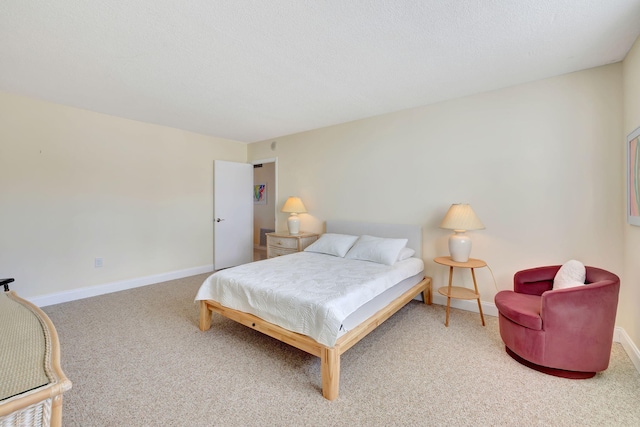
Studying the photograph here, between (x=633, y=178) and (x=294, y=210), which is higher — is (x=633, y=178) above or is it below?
above

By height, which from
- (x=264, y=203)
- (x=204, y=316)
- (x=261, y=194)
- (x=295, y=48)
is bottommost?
(x=204, y=316)

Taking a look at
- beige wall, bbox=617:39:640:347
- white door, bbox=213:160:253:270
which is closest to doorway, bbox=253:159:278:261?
white door, bbox=213:160:253:270

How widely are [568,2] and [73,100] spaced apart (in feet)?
15.0

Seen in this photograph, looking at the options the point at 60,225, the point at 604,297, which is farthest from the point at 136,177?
the point at 604,297

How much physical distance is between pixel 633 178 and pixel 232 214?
16.6ft

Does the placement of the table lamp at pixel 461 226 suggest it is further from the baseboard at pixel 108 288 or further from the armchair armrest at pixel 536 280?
the baseboard at pixel 108 288

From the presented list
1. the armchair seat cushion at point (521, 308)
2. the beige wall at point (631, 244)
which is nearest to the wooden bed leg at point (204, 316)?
the armchair seat cushion at point (521, 308)

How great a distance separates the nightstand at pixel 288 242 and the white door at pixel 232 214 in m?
1.08

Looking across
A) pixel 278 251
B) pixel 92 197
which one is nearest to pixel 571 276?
pixel 278 251

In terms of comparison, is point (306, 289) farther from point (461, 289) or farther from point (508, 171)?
point (508, 171)

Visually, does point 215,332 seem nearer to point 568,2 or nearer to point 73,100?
point 73,100

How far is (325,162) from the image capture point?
14.3 ft

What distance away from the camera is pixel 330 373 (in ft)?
5.71

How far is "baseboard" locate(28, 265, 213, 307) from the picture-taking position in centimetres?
329
